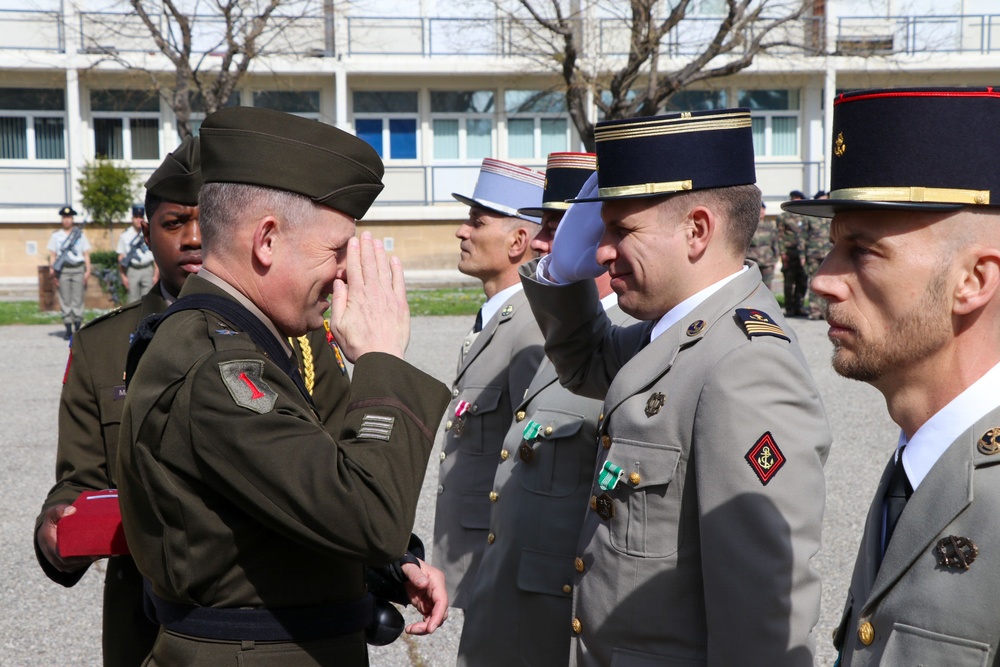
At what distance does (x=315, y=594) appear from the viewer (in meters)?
2.12

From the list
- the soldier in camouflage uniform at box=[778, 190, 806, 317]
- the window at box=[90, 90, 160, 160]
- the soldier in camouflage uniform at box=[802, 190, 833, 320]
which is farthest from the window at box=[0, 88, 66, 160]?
the soldier in camouflage uniform at box=[802, 190, 833, 320]

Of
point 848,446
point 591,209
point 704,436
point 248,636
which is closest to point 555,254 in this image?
point 591,209

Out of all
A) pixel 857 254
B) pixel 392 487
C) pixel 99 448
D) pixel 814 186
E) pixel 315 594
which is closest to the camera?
pixel 857 254

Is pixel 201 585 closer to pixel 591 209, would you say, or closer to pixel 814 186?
pixel 591 209

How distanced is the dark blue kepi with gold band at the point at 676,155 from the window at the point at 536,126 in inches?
1056

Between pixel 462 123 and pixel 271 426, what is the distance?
2782 centimetres

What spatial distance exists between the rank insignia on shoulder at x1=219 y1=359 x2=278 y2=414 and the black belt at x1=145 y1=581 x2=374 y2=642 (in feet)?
1.40

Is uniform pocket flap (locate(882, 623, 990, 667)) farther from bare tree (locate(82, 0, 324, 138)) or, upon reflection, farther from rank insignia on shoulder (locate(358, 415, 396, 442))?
bare tree (locate(82, 0, 324, 138))

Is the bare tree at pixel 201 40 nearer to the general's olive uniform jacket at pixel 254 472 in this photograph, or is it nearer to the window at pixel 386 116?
the window at pixel 386 116

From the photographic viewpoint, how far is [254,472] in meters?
1.90

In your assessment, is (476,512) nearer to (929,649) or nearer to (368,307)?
(368,307)

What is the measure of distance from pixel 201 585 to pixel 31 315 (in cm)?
1801

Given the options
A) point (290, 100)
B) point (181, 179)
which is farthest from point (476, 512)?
point (290, 100)

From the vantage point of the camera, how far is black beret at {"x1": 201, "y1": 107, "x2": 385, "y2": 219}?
2152 millimetres
